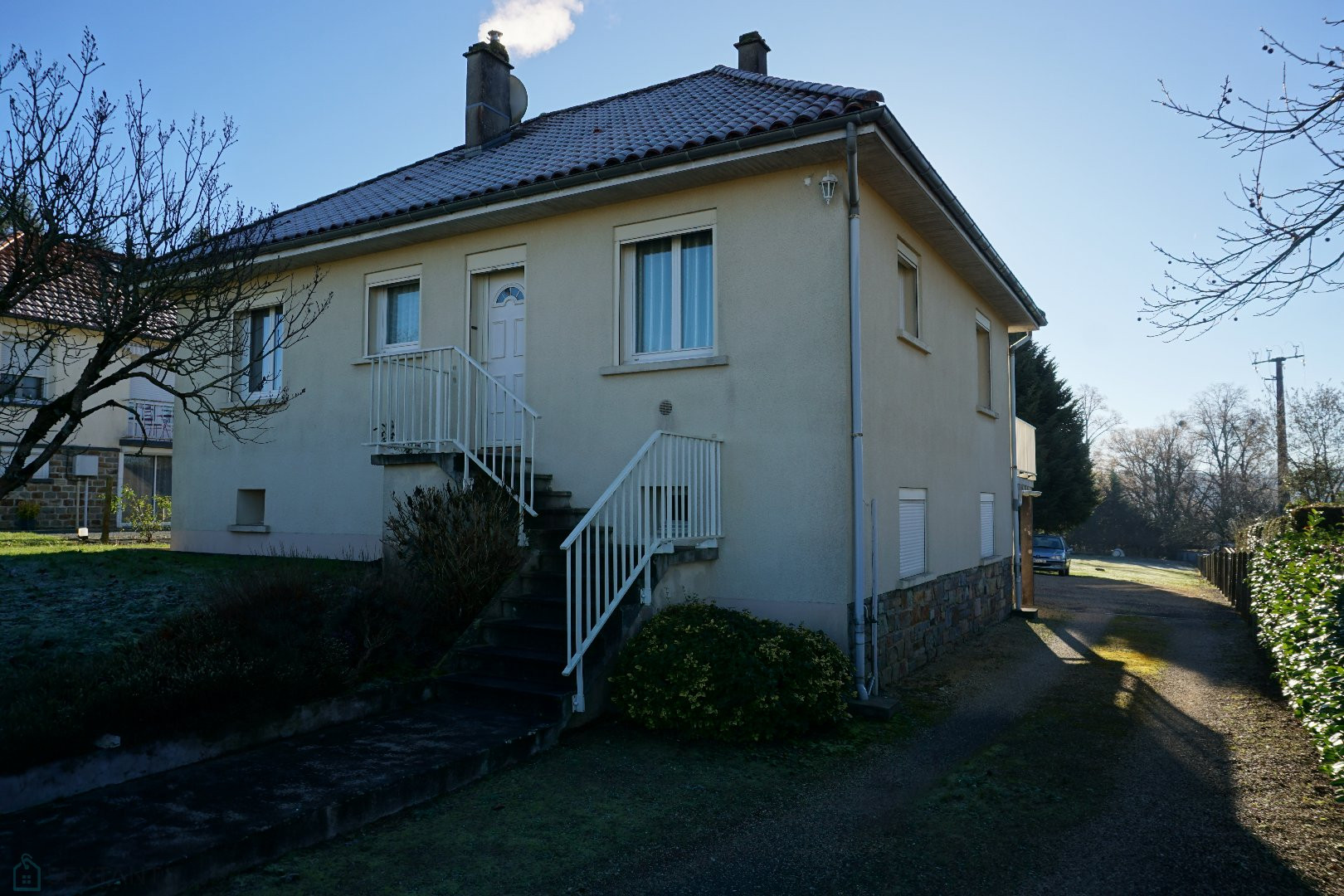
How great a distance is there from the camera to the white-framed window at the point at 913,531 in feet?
29.3

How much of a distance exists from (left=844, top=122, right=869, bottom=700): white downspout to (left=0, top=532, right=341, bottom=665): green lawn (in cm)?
547

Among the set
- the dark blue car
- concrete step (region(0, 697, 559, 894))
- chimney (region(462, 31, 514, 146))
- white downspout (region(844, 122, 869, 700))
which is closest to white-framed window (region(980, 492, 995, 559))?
white downspout (region(844, 122, 869, 700))

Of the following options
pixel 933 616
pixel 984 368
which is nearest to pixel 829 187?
pixel 933 616

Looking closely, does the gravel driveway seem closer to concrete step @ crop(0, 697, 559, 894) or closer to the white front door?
concrete step @ crop(0, 697, 559, 894)

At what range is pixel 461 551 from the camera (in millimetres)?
7492

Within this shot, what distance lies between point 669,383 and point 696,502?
1.37 metres

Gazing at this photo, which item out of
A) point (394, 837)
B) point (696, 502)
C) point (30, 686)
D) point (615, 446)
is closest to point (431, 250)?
point (615, 446)

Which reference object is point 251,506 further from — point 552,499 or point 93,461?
point 93,461

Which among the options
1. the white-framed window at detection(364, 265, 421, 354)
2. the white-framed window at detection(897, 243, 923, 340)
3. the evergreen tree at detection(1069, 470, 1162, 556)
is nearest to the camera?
the white-framed window at detection(897, 243, 923, 340)

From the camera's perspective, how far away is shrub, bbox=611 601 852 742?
20.0 feet

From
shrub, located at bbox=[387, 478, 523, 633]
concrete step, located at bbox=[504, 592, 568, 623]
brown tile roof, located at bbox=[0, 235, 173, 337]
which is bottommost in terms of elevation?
concrete step, located at bbox=[504, 592, 568, 623]

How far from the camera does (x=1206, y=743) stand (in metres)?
6.47

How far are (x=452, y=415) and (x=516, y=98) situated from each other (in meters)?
6.47

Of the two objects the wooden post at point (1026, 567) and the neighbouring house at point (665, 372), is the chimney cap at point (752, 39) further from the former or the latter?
the wooden post at point (1026, 567)
